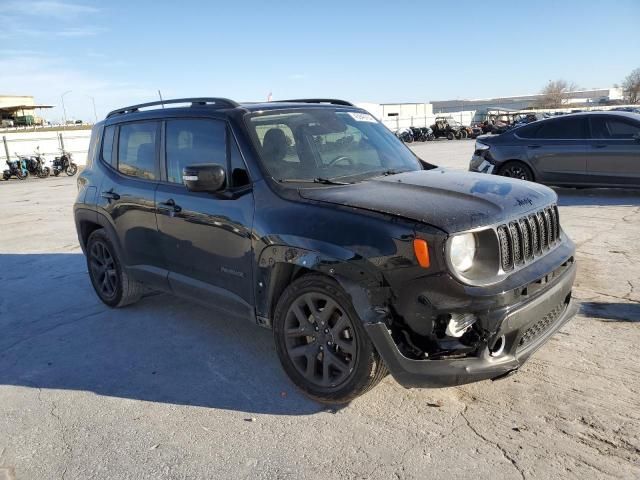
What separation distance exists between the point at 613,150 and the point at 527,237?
8010 millimetres

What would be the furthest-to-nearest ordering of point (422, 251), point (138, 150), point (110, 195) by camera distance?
point (110, 195), point (138, 150), point (422, 251)

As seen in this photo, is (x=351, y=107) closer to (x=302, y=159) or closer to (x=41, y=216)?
(x=302, y=159)

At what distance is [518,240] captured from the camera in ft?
11.0

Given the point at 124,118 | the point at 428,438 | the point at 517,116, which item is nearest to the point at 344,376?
the point at 428,438

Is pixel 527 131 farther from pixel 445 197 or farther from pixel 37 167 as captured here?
pixel 37 167

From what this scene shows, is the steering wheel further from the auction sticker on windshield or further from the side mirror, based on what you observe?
the side mirror

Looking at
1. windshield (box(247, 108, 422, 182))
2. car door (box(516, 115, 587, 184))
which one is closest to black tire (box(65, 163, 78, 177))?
car door (box(516, 115, 587, 184))

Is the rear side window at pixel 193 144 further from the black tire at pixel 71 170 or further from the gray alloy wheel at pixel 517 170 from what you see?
the black tire at pixel 71 170

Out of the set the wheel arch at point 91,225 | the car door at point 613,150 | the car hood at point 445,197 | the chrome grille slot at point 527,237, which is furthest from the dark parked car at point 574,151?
the wheel arch at point 91,225

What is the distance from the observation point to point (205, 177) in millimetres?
3863

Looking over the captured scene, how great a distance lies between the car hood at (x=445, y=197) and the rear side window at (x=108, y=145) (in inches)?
108

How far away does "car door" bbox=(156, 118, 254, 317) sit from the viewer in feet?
13.1

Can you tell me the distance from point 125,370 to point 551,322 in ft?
10.2

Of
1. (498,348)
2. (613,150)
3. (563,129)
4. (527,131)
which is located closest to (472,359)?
(498,348)
